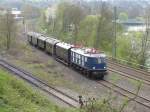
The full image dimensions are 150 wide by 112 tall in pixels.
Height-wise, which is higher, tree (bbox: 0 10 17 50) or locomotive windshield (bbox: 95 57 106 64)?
tree (bbox: 0 10 17 50)

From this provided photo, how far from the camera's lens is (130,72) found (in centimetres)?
3972

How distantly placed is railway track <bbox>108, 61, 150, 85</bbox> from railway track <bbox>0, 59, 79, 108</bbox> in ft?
26.8

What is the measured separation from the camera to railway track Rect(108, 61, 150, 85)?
3619 centimetres

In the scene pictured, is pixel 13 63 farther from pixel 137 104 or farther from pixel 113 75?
pixel 137 104

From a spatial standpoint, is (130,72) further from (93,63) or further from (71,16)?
(71,16)

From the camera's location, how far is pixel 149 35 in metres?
61.9

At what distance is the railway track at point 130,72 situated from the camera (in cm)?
3619

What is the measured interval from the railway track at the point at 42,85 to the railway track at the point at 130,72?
8.18m

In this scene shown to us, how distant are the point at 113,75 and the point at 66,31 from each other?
4318 centimetres

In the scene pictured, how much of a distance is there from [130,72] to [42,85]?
11.1 metres

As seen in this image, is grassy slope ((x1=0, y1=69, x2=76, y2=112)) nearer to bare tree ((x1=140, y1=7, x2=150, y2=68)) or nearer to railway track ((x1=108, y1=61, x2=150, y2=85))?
railway track ((x1=108, y1=61, x2=150, y2=85))

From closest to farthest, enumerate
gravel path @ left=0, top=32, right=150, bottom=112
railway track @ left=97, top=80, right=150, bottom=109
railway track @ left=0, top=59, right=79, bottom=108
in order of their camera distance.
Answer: railway track @ left=0, top=59, right=79, bottom=108 < railway track @ left=97, top=80, right=150, bottom=109 < gravel path @ left=0, top=32, right=150, bottom=112

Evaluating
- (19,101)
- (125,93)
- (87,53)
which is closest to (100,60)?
(87,53)

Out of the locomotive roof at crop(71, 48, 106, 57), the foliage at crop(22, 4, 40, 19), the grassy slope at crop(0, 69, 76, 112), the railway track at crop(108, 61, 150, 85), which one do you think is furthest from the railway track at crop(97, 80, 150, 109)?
the foliage at crop(22, 4, 40, 19)
